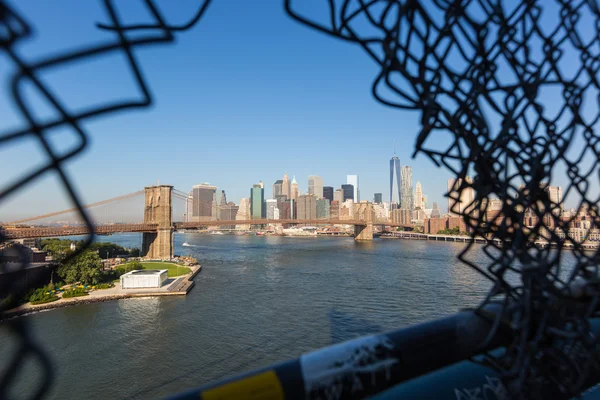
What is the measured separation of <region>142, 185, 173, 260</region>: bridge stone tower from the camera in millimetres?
30469

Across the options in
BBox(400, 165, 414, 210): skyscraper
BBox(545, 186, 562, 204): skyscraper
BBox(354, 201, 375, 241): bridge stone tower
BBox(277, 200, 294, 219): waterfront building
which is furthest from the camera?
BBox(400, 165, 414, 210): skyscraper

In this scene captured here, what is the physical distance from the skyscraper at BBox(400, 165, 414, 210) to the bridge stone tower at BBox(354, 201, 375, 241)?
283 feet

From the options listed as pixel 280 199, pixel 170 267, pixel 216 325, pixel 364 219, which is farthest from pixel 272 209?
pixel 216 325

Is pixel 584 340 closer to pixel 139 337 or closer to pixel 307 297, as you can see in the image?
pixel 139 337

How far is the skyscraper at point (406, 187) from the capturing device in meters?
146

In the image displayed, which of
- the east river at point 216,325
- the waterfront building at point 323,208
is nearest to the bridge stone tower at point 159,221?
the east river at point 216,325

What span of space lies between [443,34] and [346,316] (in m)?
14.0

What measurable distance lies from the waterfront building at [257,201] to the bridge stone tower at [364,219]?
71.1m

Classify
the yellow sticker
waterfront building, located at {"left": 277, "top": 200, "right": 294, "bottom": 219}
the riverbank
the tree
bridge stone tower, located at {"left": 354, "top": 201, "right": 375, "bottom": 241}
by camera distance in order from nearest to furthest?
the yellow sticker, the riverbank, the tree, bridge stone tower, located at {"left": 354, "top": 201, "right": 375, "bottom": 241}, waterfront building, located at {"left": 277, "top": 200, "right": 294, "bottom": 219}

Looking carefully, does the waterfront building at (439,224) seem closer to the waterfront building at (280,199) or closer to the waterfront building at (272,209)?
the waterfront building at (272,209)

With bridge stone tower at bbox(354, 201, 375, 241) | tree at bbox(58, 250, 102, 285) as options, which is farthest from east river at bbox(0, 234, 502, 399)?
bridge stone tower at bbox(354, 201, 375, 241)

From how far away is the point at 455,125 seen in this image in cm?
77

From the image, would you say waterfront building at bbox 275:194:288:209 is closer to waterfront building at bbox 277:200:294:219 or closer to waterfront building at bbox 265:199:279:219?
waterfront building at bbox 277:200:294:219

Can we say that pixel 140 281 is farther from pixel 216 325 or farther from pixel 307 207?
pixel 307 207
